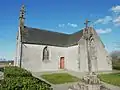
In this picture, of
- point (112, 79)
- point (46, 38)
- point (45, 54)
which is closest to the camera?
point (112, 79)

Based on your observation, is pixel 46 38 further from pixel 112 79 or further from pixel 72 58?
pixel 112 79

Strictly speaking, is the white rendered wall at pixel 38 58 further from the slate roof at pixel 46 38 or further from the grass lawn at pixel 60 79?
the grass lawn at pixel 60 79

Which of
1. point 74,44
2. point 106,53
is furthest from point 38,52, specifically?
point 106,53

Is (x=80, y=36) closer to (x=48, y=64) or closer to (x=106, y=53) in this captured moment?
(x=106, y=53)

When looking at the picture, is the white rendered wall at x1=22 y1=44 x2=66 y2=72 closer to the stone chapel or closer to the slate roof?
the stone chapel

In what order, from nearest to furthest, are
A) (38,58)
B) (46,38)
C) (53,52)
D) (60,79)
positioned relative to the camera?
(60,79) < (38,58) < (53,52) < (46,38)

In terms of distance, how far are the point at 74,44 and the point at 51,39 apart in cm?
488

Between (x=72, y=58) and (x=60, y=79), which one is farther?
(x=72, y=58)

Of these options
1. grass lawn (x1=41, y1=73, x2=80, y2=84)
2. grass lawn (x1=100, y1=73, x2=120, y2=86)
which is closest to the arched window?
grass lawn (x1=41, y1=73, x2=80, y2=84)

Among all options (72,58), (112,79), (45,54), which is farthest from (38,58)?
(112,79)

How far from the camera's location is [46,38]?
93.9 ft

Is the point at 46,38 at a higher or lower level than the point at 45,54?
higher

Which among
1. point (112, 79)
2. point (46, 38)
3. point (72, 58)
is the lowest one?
point (112, 79)

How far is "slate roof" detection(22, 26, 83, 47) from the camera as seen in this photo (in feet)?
86.5
